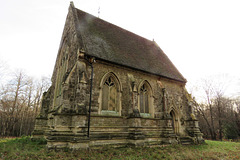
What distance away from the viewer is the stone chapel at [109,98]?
8.79 m

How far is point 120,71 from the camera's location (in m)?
11.6

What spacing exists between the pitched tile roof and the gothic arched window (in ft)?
4.77

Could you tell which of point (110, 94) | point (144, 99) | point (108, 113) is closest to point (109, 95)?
point (110, 94)

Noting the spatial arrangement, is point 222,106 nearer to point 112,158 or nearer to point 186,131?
point 186,131

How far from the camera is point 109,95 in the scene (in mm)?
10711

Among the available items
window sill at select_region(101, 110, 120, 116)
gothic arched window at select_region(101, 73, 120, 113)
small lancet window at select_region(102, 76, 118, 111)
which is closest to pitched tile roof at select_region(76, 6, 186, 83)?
gothic arched window at select_region(101, 73, 120, 113)

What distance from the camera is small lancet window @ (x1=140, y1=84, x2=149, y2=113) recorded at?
12.6m

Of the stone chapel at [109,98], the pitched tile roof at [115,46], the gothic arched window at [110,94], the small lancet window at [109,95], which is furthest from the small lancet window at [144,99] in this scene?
the small lancet window at [109,95]

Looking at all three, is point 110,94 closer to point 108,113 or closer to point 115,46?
point 108,113

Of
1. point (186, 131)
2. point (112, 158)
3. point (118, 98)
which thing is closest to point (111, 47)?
point (118, 98)

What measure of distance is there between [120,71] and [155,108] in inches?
185

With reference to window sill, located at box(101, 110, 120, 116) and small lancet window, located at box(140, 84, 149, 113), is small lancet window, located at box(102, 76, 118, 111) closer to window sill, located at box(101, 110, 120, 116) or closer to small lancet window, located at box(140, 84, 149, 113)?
window sill, located at box(101, 110, 120, 116)

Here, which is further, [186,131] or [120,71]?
[186,131]

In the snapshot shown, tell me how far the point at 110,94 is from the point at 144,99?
11.8 feet
